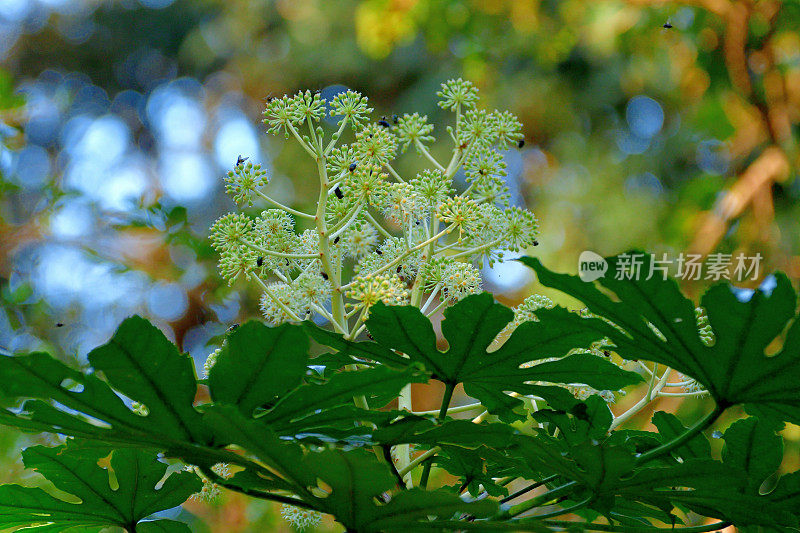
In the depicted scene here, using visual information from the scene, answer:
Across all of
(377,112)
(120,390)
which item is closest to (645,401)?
(120,390)

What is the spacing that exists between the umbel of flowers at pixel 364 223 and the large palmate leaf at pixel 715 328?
6.2 inches

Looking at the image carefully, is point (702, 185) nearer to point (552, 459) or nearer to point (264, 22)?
point (552, 459)

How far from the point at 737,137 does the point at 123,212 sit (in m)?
2.65

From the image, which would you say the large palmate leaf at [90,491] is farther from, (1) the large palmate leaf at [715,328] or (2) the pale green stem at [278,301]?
(1) the large palmate leaf at [715,328]

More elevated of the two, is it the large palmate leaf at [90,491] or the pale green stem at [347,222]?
the pale green stem at [347,222]

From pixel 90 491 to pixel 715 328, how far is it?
0.49 meters

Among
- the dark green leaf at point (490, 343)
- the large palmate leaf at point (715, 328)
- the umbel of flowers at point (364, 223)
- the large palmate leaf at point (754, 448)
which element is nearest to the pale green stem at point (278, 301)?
the umbel of flowers at point (364, 223)

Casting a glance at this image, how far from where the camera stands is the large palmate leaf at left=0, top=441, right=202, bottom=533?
57 centimetres

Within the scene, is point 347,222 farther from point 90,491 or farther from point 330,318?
point 90,491

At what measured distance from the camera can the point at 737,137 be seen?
3.11m

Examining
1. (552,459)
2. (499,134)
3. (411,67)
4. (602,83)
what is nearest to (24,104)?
(499,134)

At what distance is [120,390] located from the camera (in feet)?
1.45

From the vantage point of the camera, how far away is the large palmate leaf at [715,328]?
44 cm

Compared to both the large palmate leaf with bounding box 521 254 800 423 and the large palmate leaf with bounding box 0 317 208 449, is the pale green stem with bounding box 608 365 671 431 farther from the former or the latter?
the large palmate leaf with bounding box 0 317 208 449
